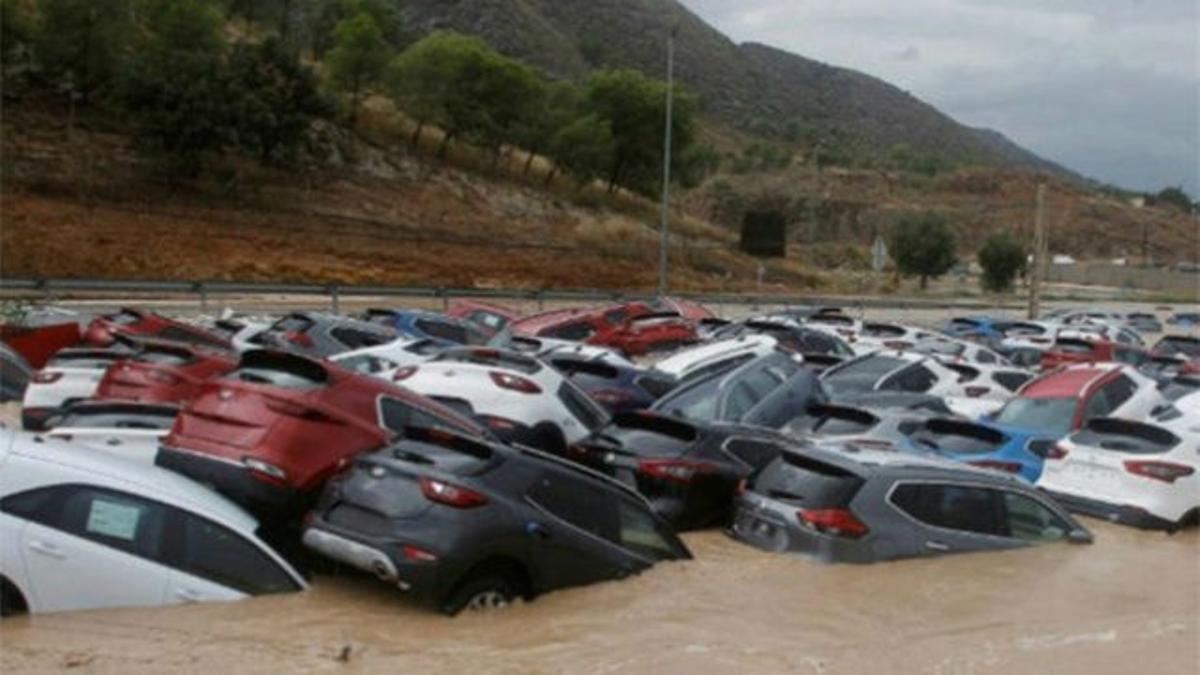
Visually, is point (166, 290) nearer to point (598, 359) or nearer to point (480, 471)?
point (598, 359)

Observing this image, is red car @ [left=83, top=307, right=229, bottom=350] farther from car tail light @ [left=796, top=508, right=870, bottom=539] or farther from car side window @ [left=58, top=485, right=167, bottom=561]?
car side window @ [left=58, top=485, right=167, bottom=561]

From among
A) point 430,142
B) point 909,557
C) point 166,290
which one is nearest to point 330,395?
point 909,557

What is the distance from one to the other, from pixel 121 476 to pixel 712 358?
12.5 metres

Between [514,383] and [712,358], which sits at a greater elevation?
[514,383]

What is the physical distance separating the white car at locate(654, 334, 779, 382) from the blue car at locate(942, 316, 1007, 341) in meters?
14.5

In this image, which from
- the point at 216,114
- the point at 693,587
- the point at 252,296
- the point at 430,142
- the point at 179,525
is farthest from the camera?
the point at 430,142

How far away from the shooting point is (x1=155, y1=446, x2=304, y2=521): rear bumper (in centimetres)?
961

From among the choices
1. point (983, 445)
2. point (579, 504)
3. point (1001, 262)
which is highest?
point (1001, 262)

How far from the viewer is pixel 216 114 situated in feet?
201

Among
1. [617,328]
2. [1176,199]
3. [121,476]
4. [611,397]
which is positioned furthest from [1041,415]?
[1176,199]

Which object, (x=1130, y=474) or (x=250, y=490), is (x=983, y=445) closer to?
(x=1130, y=474)

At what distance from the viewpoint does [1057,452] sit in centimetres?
1475

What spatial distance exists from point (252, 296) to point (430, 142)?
41.6 metres

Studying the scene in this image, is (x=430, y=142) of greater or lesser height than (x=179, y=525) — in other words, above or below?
above
